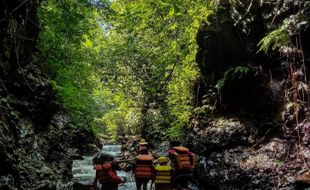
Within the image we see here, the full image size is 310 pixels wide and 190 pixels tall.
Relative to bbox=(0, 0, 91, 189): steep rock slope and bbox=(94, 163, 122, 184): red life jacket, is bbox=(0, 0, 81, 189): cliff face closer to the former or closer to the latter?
bbox=(0, 0, 91, 189): steep rock slope

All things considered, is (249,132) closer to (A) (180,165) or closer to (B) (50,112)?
(A) (180,165)

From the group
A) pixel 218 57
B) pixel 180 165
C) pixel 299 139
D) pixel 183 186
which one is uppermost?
pixel 218 57

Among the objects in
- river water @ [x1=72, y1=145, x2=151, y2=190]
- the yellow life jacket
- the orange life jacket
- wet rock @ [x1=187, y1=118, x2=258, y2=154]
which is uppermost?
wet rock @ [x1=187, y1=118, x2=258, y2=154]

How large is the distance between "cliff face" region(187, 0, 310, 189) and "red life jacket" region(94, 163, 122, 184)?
3855 millimetres

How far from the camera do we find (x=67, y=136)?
1575 centimetres

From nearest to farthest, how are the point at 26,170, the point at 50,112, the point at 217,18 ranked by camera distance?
the point at 26,170 < the point at 50,112 < the point at 217,18

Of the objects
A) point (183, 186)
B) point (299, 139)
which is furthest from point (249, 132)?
point (183, 186)

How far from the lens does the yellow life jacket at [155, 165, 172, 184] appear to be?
9867mm

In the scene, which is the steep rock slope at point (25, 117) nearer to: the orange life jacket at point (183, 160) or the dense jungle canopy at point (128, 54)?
the dense jungle canopy at point (128, 54)

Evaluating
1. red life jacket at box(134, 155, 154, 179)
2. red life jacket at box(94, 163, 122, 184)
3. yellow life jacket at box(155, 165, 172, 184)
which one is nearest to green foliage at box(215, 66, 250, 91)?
yellow life jacket at box(155, 165, 172, 184)

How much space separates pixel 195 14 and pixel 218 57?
3435 mm

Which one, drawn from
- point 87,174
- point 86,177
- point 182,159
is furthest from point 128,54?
point 182,159

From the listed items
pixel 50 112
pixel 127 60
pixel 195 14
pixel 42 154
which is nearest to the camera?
pixel 42 154

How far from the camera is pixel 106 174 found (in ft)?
30.3
